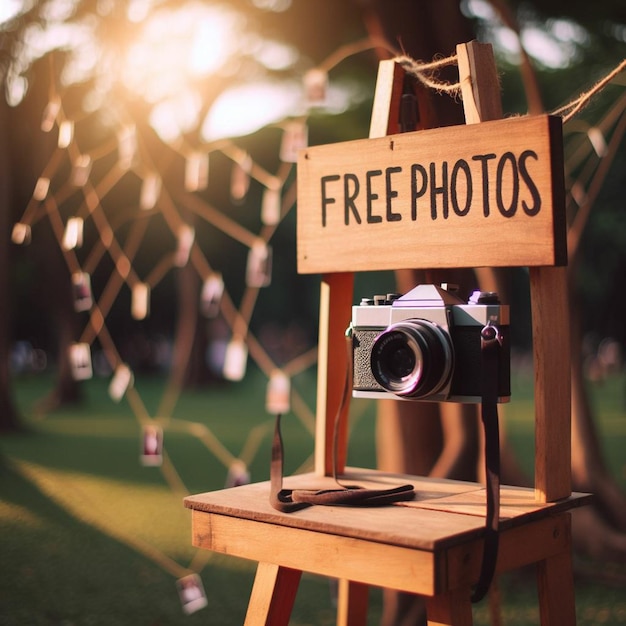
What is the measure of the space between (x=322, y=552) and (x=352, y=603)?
47 cm

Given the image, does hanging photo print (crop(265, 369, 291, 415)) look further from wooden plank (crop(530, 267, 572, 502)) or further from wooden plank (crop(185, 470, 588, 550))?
wooden plank (crop(530, 267, 572, 502))

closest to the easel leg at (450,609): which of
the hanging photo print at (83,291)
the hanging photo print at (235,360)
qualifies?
the hanging photo print at (235,360)

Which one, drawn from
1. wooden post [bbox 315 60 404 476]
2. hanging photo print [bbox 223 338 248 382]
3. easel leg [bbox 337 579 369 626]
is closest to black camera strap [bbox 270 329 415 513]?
wooden post [bbox 315 60 404 476]

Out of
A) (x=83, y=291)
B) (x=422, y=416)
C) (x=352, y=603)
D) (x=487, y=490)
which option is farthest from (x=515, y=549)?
(x=83, y=291)

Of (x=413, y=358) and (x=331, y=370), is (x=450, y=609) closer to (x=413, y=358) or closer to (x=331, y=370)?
(x=413, y=358)

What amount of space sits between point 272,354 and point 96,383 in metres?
7.55

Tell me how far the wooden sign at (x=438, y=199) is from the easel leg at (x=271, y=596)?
511 millimetres

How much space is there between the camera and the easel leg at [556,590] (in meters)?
1.44

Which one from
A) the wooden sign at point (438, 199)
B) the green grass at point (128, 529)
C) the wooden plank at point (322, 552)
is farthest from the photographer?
the green grass at point (128, 529)

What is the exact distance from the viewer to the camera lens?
142 cm

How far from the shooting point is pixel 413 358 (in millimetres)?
1456

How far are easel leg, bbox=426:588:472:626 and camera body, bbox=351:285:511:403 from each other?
1.00 feet

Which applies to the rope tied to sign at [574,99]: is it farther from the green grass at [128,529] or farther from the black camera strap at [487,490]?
the green grass at [128,529]

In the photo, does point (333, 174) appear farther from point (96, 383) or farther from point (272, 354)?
point (272, 354)
